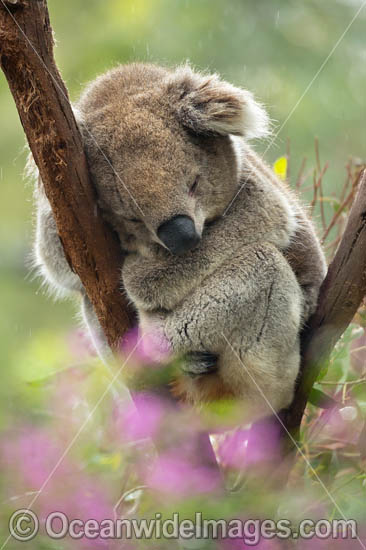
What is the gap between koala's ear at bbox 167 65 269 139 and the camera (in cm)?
266

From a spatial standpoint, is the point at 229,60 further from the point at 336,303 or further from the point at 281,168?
the point at 336,303

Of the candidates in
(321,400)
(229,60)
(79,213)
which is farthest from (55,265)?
(229,60)

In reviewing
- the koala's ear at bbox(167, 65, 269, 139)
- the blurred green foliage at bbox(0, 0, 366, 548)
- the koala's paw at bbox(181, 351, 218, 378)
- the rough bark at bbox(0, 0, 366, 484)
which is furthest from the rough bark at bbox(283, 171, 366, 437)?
the blurred green foliage at bbox(0, 0, 366, 548)

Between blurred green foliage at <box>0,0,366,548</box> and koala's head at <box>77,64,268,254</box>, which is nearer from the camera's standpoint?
koala's head at <box>77,64,268,254</box>

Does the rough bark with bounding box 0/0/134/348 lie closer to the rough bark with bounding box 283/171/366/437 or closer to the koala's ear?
the koala's ear

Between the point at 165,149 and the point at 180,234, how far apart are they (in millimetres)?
325

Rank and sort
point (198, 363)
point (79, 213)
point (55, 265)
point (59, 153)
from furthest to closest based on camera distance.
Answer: point (55, 265)
point (198, 363)
point (79, 213)
point (59, 153)

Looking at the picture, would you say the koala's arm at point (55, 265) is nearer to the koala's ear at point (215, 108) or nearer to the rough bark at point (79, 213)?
the rough bark at point (79, 213)

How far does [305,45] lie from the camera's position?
229 inches

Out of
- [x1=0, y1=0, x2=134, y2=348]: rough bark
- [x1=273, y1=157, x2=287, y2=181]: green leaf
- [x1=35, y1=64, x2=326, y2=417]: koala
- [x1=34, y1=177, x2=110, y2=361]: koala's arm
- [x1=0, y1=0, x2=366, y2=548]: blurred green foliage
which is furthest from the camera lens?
[x1=0, y1=0, x2=366, y2=548]: blurred green foliage

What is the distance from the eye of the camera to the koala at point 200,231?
2561 mm

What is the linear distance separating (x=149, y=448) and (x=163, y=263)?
736mm

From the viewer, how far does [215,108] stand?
2.65 metres

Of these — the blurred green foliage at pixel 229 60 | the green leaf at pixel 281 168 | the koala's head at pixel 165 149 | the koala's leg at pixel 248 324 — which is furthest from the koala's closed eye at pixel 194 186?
the blurred green foliage at pixel 229 60
